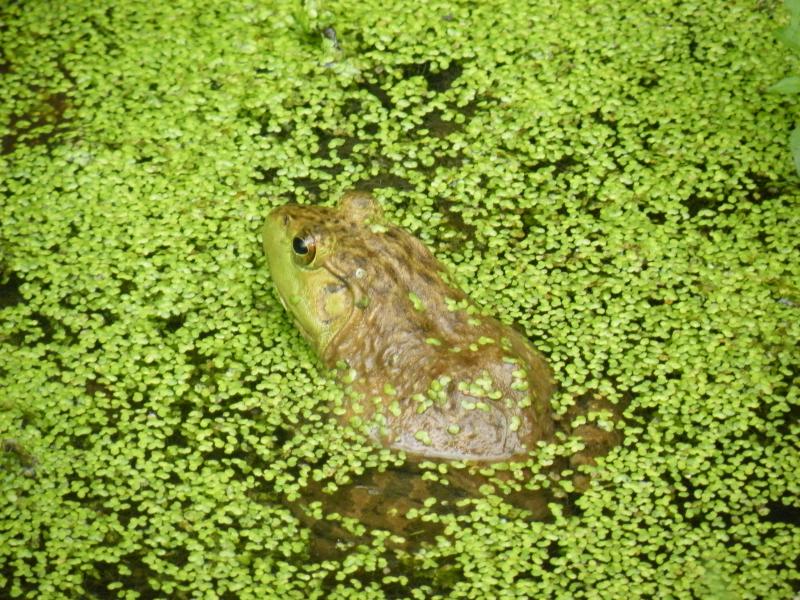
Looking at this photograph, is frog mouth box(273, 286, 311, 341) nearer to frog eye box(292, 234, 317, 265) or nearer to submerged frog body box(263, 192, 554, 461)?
submerged frog body box(263, 192, 554, 461)

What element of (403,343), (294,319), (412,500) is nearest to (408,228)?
(294,319)

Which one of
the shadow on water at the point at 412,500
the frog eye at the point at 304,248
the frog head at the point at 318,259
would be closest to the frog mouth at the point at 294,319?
the frog head at the point at 318,259

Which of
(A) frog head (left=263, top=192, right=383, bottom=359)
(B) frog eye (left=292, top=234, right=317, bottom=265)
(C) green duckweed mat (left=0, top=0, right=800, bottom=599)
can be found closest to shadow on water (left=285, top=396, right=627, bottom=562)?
(C) green duckweed mat (left=0, top=0, right=800, bottom=599)

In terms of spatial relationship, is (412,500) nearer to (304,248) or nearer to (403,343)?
(403,343)

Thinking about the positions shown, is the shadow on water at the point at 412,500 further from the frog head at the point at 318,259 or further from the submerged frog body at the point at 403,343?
the frog head at the point at 318,259

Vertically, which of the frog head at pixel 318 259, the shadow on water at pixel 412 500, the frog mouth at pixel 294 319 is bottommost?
the shadow on water at pixel 412 500

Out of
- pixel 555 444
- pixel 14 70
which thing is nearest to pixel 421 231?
pixel 555 444
